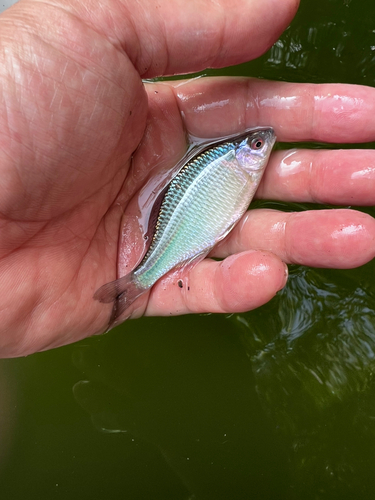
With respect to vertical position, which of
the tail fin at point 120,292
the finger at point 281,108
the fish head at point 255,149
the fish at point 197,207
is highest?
the finger at point 281,108

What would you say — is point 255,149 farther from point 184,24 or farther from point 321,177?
point 184,24

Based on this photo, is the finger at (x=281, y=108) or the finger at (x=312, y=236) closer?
the finger at (x=312, y=236)

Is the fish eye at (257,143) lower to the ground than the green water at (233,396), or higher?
higher

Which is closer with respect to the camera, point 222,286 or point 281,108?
point 222,286

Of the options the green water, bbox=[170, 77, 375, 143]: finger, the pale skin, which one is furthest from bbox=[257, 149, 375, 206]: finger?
the green water

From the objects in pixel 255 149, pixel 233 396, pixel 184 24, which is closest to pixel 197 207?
pixel 255 149

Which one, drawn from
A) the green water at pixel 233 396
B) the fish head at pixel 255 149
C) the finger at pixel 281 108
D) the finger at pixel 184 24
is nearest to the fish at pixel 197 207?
the fish head at pixel 255 149

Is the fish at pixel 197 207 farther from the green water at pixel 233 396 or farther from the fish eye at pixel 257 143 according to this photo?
the green water at pixel 233 396
